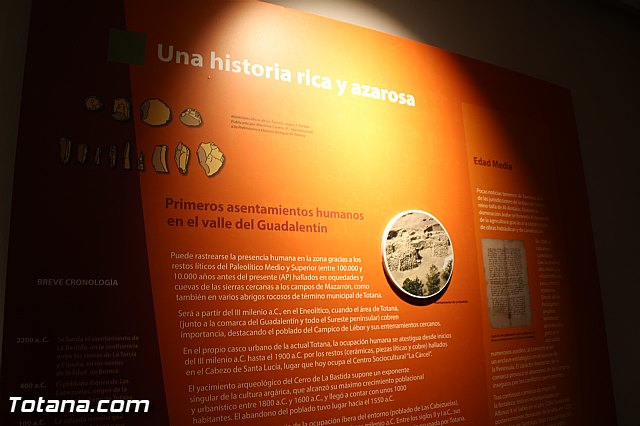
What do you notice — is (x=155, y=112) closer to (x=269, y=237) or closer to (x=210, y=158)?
(x=210, y=158)

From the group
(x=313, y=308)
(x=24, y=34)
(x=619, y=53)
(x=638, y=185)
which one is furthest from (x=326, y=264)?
(x=619, y=53)

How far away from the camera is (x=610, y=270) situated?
245cm

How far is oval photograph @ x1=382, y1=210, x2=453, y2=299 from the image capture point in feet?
5.56

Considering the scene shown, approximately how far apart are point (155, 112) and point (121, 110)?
0.33 feet

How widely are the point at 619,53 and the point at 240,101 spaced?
2701mm

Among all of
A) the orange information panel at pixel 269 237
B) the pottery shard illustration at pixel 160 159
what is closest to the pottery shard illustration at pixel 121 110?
the orange information panel at pixel 269 237

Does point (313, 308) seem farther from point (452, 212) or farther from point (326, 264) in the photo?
point (452, 212)

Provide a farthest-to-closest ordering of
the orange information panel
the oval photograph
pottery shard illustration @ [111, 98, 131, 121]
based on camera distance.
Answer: the oval photograph → pottery shard illustration @ [111, 98, 131, 121] → the orange information panel

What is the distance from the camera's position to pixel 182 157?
1429 millimetres
